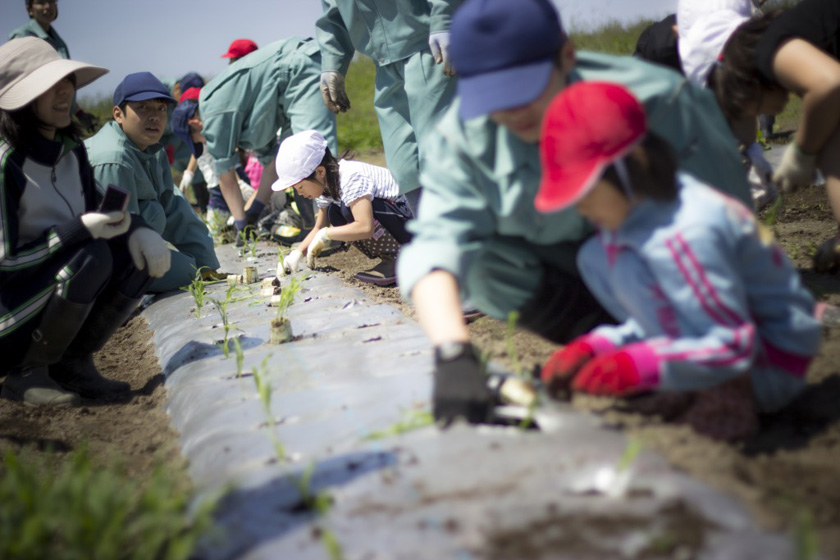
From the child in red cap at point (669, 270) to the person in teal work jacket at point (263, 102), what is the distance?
3.76m

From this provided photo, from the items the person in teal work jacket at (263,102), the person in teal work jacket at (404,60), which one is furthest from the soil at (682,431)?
the person in teal work jacket at (263,102)

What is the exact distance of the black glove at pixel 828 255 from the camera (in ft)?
8.41

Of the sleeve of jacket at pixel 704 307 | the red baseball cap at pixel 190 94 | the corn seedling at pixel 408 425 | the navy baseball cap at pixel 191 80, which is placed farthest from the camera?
the navy baseball cap at pixel 191 80

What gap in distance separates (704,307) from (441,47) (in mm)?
2146

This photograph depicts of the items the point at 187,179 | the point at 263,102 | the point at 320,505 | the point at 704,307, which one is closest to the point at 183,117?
the point at 187,179

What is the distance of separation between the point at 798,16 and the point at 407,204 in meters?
2.30

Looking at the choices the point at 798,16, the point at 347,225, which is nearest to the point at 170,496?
the point at 798,16

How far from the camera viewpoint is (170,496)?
1.68 m

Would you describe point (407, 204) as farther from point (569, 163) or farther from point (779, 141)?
point (779, 141)

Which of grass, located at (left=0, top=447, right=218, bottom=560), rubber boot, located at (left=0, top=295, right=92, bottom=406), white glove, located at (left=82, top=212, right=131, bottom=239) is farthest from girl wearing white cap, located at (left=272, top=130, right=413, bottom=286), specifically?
grass, located at (left=0, top=447, right=218, bottom=560)

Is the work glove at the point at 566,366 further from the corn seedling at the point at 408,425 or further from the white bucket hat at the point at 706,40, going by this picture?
the white bucket hat at the point at 706,40

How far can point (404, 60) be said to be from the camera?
3637 mm

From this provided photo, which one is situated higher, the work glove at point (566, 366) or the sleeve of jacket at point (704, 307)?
the sleeve of jacket at point (704, 307)

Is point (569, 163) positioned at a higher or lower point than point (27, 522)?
higher
